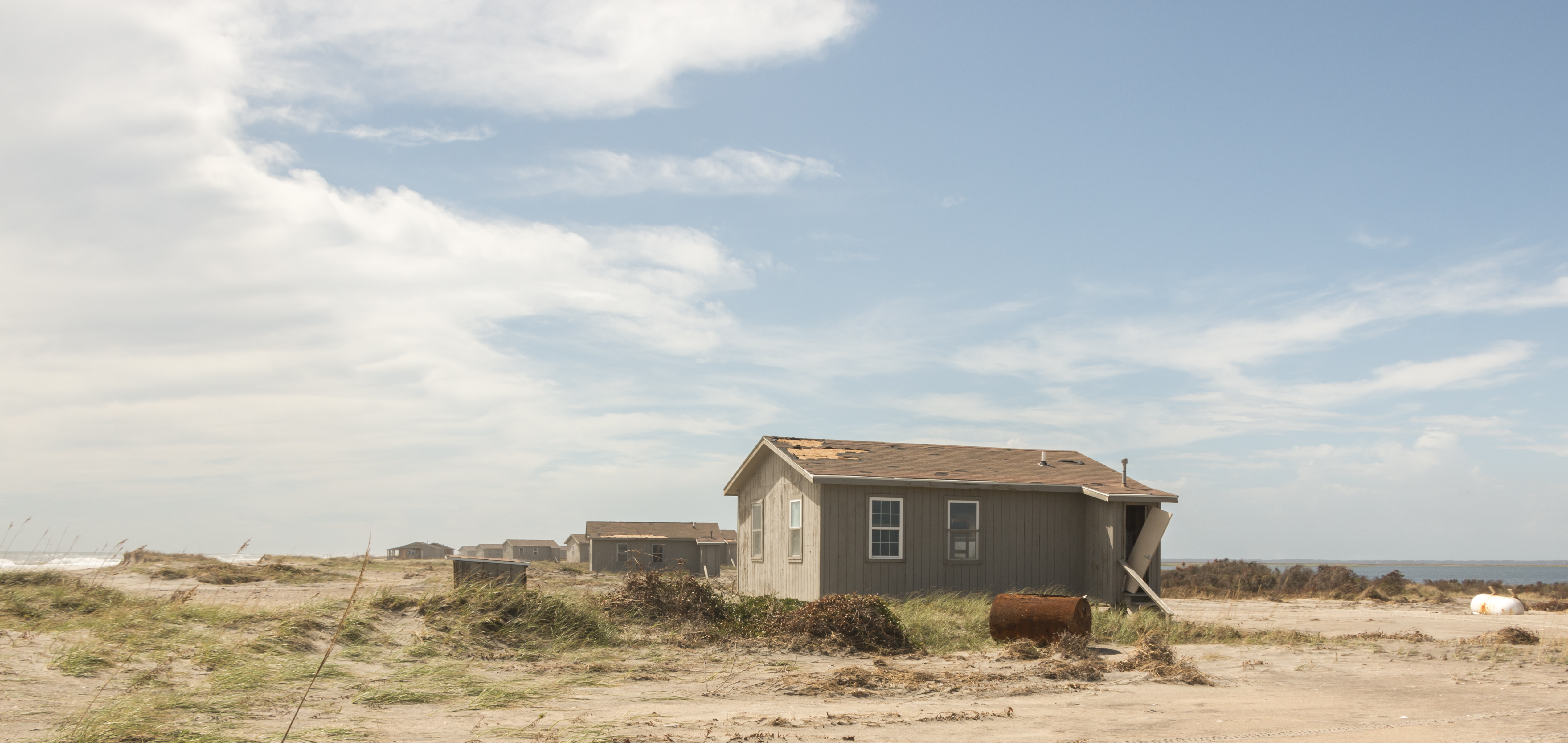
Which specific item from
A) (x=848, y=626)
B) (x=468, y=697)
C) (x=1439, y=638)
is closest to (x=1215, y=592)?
(x=1439, y=638)

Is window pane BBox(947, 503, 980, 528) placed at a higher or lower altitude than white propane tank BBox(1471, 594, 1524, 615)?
higher

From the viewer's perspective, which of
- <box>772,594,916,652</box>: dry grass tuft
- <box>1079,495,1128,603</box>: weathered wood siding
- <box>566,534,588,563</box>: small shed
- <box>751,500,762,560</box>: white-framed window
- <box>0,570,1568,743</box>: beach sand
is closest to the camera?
<box>0,570,1568,743</box>: beach sand

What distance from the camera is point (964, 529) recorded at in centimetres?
1995

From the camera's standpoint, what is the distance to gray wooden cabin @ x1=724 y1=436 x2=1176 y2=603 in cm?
1914

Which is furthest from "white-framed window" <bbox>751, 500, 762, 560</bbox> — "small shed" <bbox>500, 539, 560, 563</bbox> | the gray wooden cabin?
"small shed" <bbox>500, 539, 560, 563</bbox>

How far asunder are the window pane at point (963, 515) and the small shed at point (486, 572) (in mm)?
8490

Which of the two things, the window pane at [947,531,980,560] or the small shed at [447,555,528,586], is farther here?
the window pane at [947,531,980,560]

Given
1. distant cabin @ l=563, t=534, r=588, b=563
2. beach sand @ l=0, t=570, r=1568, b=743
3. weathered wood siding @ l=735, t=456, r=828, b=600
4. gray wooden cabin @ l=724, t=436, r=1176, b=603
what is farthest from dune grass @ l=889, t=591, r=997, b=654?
distant cabin @ l=563, t=534, r=588, b=563

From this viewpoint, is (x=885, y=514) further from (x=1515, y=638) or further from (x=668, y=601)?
(x=1515, y=638)

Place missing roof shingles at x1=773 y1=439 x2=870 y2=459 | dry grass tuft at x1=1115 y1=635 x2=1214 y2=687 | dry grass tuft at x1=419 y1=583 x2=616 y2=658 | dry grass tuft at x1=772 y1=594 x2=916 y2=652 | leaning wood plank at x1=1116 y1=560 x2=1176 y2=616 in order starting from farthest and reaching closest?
missing roof shingles at x1=773 y1=439 x2=870 y2=459 → leaning wood plank at x1=1116 y1=560 x2=1176 y2=616 → dry grass tuft at x1=772 y1=594 x2=916 y2=652 → dry grass tuft at x1=419 y1=583 x2=616 y2=658 → dry grass tuft at x1=1115 y1=635 x2=1214 y2=687

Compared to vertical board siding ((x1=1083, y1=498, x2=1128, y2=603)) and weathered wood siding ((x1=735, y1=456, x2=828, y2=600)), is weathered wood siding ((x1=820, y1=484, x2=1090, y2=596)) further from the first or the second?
weathered wood siding ((x1=735, y1=456, x2=828, y2=600))

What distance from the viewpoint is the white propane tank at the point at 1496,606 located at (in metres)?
25.6

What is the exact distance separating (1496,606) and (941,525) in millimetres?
16846

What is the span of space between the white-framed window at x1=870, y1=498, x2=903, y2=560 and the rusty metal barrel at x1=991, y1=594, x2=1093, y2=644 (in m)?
5.34
